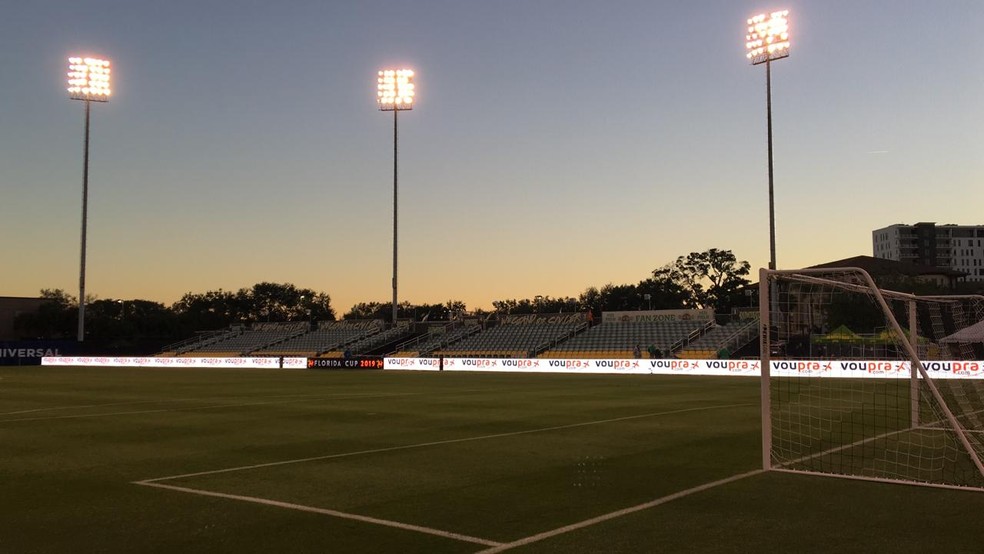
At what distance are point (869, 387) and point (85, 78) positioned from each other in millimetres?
57744

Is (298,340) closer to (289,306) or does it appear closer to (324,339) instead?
(324,339)

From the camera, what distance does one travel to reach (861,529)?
24.8 feet

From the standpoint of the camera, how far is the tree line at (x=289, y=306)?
329ft

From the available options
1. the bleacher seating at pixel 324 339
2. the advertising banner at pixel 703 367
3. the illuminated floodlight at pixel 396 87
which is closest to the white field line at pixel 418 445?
the advertising banner at pixel 703 367

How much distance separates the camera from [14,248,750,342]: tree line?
100 meters

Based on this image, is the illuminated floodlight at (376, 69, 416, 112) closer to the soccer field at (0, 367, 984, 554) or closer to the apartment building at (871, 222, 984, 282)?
the soccer field at (0, 367, 984, 554)

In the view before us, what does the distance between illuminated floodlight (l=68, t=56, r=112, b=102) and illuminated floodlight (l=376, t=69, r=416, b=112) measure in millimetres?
21882

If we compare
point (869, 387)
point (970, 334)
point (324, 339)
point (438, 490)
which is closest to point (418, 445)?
point (438, 490)

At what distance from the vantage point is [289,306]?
155m

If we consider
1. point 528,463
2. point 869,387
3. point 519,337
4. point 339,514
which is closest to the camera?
point 339,514

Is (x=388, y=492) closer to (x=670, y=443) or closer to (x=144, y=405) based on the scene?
(x=670, y=443)

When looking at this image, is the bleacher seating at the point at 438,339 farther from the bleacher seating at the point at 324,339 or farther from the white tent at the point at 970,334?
the white tent at the point at 970,334

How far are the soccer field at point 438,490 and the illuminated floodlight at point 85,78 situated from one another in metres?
48.6

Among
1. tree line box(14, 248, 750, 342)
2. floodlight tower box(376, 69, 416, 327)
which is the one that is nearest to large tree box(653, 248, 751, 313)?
tree line box(14, 248, 750, 342)
